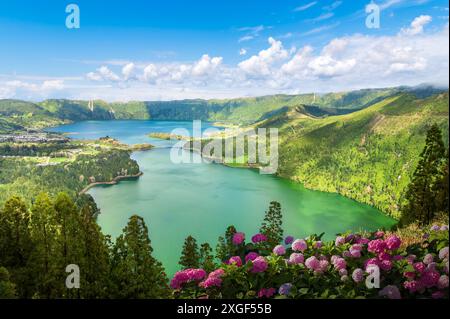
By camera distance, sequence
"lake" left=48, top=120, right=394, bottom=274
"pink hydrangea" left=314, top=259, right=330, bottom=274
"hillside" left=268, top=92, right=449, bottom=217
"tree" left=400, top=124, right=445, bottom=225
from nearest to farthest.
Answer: "pink hydrangea" left=314, top=259, right=330, bottom=274
"tree" left=400, top=124, right=445, bottom=225
"lake" left=48, top=120, right=394, bottom=274
"hillside" left=268, top=92, right=449, bottom=217

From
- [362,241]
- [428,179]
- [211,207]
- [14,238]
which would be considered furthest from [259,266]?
[211,207]

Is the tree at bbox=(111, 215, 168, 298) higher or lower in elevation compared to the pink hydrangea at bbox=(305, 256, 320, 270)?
lower

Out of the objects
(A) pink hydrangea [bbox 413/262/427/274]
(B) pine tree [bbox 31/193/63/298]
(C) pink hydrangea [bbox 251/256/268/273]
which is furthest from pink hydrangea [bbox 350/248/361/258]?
(B) pine tree [bbox 31/193/63/298]

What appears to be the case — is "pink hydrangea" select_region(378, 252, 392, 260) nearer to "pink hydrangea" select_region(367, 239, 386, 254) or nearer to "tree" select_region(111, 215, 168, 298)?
"pink hydrangea" select_region(367, 239, 386, 254)

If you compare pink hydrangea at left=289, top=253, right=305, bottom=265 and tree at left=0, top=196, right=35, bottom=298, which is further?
tree at left=0, top=196, right=35, bottom=298

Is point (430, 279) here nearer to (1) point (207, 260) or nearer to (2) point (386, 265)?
(2) point (386, 265)
